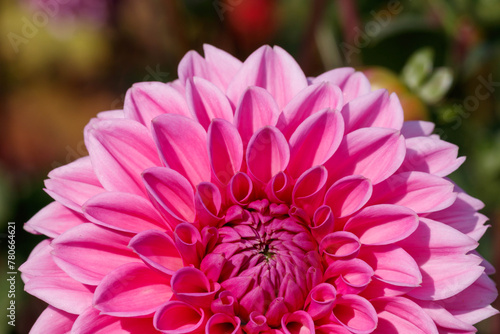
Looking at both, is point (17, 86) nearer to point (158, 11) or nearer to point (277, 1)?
point (158, 11)

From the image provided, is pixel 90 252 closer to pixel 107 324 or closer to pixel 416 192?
pixel 107 324

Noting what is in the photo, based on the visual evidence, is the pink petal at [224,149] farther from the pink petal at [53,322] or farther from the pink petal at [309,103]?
the pink petal at [53,322]

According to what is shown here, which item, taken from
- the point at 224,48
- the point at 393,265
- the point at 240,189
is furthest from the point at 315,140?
the point at 224,48

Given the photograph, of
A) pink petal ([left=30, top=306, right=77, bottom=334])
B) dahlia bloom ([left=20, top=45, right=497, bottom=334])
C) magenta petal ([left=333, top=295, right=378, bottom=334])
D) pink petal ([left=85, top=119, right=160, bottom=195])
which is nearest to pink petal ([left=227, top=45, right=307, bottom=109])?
dahlia bloom ([left=20, top=45, right=497, bottom=334])

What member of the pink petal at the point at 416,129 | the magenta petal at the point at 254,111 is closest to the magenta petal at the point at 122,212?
the magenta petal at the point at 254,111

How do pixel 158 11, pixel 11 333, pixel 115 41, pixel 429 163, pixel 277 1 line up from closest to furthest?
pixel 429 163 < pixel 11 333 < pixel 158 11 < pixel 277 1 < pixel 115 41

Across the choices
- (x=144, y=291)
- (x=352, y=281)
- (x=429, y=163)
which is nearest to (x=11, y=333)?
(x=144, y=291)
